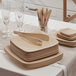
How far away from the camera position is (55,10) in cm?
390

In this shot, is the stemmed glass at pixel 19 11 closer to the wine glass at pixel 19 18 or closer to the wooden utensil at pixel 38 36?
the wine glass at pixel 19 18

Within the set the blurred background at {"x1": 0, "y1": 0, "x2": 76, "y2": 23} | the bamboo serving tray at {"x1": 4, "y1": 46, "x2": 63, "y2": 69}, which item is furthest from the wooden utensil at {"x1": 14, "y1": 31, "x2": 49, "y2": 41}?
the blurred background at {"x1": 0, "y1": 0, "x2": 76, "y2": 23}

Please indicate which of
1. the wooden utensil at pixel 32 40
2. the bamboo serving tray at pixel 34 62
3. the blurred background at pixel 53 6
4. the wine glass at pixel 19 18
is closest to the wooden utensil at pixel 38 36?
the wooden utensil at pixel 32 40

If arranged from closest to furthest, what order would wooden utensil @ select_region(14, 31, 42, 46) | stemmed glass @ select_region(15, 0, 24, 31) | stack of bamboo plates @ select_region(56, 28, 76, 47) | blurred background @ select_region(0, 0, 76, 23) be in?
1. wooden utensil @ select_region(14, 31, 42, 46)
2. stack of bamboo plates @ select_region(56, 28, 76, 47)
3. stemmed glass @ select_region(15, 0, 24, 31)
4. blurred background @ select_region(0, 0, 76, 23)

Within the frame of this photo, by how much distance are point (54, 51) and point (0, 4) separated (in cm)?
56

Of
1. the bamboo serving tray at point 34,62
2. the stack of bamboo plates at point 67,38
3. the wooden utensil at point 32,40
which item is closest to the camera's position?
the bamboo serving tray at point 34,62

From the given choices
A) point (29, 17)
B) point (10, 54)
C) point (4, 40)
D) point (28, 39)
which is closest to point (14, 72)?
point (10, 54)

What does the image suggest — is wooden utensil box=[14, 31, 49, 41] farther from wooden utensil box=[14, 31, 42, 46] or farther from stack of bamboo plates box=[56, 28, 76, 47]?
stack of bamboo plates box=[56, 28, 76, 47]

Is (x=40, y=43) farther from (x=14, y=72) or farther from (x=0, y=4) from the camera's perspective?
(x=0, y=4)

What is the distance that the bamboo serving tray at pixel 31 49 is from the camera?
1.22 meters

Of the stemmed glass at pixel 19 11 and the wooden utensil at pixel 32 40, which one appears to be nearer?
the wooden utensil at pixel 32 40

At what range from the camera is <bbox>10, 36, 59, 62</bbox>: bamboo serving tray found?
1.22m

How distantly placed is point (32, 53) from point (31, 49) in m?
0.03

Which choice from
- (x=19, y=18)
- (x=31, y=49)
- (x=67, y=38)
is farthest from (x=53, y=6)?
(x=31, y=49)
